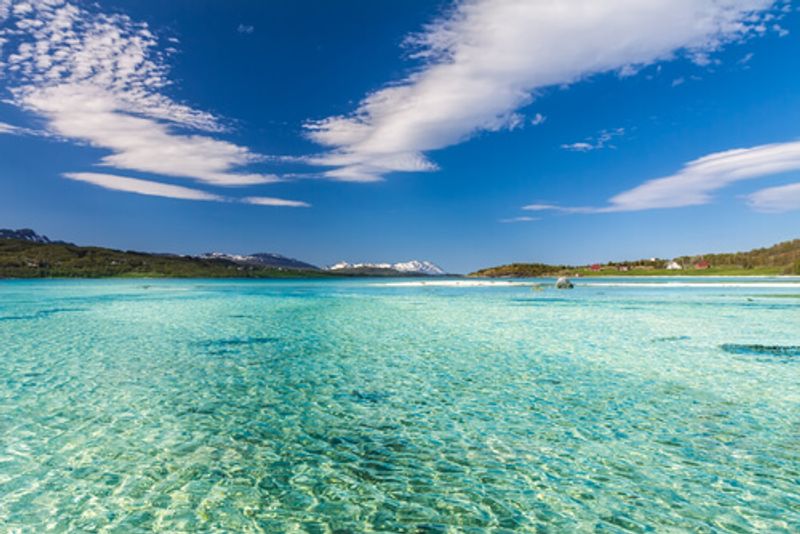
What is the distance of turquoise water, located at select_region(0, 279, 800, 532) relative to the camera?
851cm

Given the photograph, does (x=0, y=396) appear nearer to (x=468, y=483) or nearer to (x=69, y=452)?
(x=69, y=452)

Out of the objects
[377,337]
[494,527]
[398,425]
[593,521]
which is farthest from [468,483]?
[377,337]

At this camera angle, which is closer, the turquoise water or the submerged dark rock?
the turquoise water

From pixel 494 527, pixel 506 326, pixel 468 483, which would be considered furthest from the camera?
pixel 506 326

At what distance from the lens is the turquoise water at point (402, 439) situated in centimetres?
851

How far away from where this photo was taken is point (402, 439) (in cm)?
1230

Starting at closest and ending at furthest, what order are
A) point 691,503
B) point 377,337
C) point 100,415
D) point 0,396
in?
1. point 691,503
2. point 100,415
3. point 0,396
4. point 377,337

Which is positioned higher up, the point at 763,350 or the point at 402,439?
the point at 763,350

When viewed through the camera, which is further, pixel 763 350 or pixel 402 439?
pixel 763 350

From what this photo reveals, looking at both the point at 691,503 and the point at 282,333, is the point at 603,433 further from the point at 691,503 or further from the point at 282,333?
the point at 282,333

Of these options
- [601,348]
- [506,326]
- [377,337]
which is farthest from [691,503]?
[506,326]

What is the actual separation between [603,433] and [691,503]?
3915 millimetres

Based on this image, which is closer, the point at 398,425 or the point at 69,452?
the point at 69,452

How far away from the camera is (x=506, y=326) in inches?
1474
